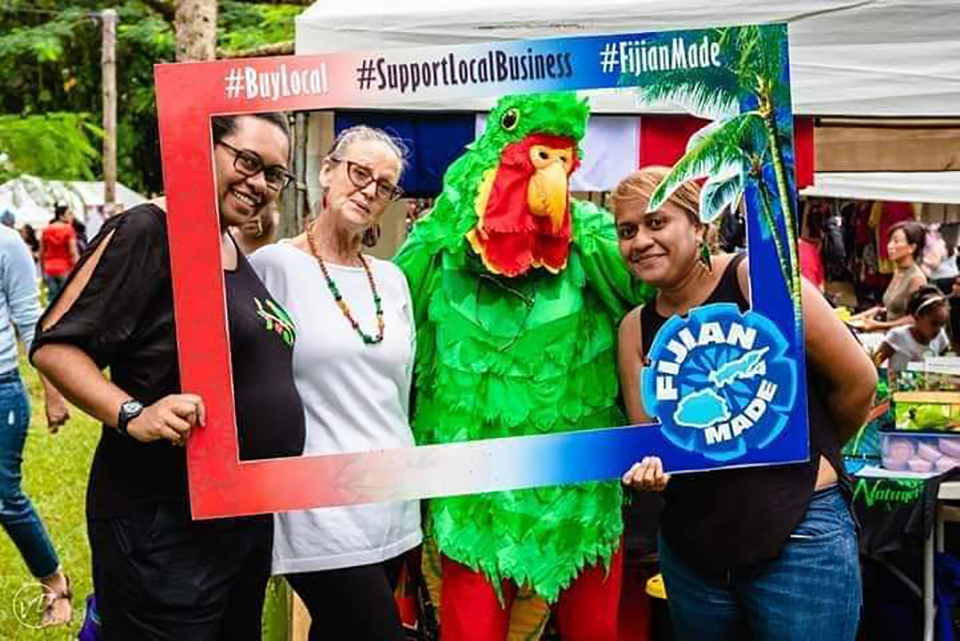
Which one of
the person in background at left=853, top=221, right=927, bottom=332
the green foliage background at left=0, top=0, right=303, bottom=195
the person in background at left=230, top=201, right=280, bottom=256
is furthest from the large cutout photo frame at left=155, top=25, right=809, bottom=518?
the green foliage background at left=0, top=0, right=303, bottom=195

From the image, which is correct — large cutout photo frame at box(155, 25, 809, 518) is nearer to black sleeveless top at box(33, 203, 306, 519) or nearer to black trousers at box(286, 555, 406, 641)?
black sleeveless top at box(33, 203, 306, 519)

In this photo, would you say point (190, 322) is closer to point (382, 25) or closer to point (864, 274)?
point (382, 25)

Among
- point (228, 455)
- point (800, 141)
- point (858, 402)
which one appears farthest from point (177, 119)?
point (800, 141)

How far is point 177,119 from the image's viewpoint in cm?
219

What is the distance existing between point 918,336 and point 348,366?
436cm

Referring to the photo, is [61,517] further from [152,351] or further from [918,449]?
[152,351]

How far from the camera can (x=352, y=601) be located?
8.57 feet

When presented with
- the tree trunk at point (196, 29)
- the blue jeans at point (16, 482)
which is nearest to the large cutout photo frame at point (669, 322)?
the blue jeans at point (16, 482)

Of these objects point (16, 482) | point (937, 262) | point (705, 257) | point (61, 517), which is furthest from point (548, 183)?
point (937, 262)

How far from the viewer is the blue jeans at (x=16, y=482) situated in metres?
4.27

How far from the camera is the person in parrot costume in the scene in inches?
103

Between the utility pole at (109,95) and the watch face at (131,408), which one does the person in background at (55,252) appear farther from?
the watch face at (131,408)

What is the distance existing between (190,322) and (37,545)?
270 centimetres

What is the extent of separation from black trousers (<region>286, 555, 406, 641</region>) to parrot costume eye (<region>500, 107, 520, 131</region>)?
919mm
